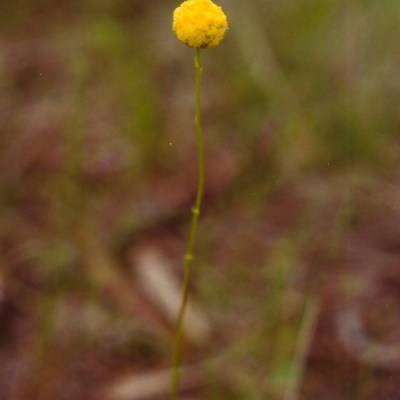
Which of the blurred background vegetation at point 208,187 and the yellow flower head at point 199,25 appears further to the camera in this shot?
the blurred background vegetation at point 208,187

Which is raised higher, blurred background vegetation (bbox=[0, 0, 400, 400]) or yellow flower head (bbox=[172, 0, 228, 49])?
yellow flower head (bbox=[172, 0, 228, 49])

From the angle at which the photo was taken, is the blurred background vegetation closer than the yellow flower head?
No

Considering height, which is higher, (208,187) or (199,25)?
(199,25)

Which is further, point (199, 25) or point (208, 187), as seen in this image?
point (208, 187)

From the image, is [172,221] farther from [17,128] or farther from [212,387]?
[17,128]

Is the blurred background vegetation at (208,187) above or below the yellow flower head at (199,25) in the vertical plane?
below
